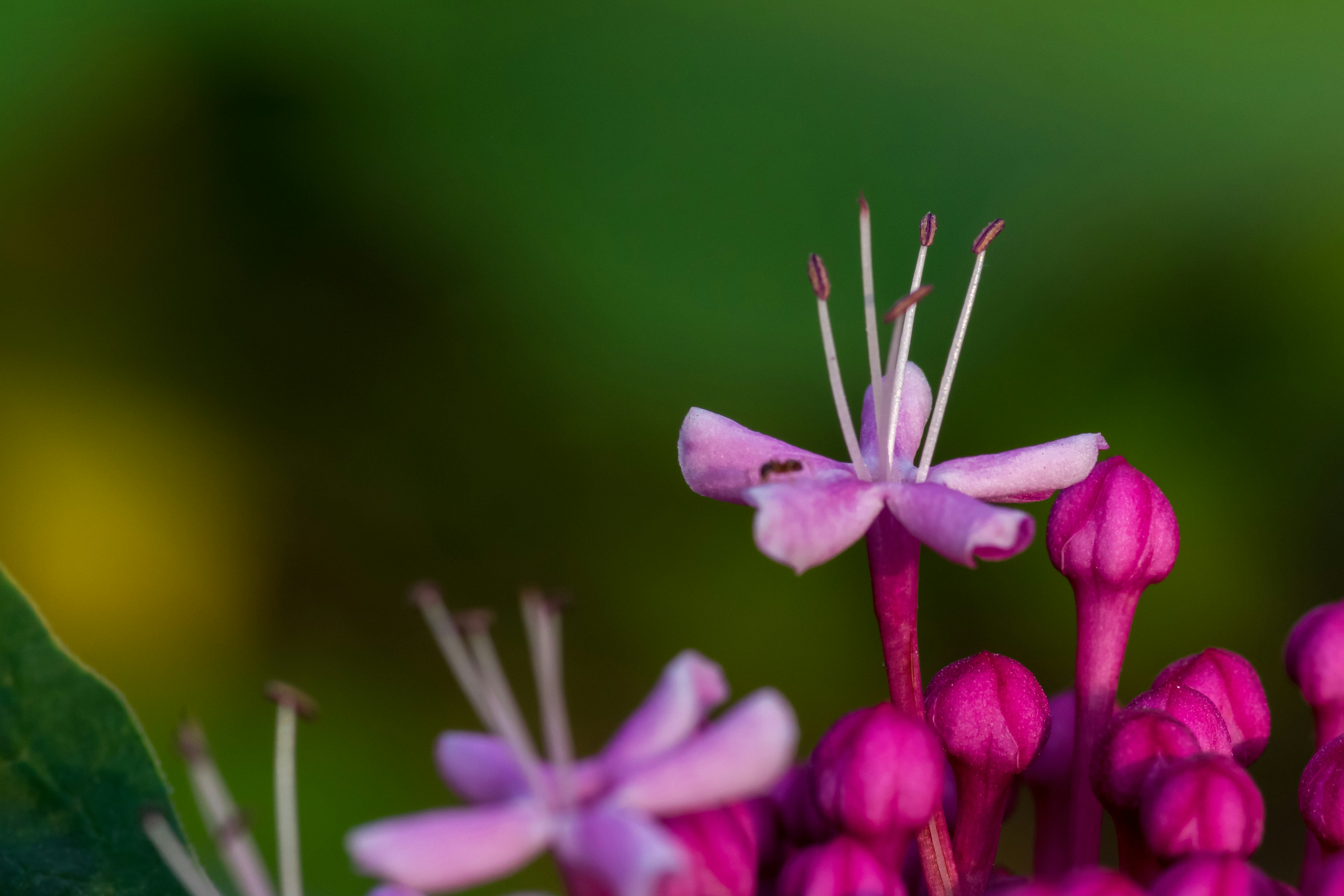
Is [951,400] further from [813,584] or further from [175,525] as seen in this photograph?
[175,525]

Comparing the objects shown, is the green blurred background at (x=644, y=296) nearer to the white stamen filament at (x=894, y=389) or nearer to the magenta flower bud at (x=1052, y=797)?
the magenta flower bud at (x=1052, y=797)

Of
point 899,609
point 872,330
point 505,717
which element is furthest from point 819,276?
point 505,717

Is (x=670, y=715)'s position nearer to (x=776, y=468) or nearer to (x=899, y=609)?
(x=776, y=468)

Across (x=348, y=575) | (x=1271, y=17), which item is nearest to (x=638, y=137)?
(x=348, y=575)

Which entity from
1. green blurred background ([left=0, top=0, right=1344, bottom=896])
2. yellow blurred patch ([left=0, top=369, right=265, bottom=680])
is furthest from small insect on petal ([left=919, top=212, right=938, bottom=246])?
yellow blurred patch ([left=0, top=369, right=265, bottom=680])

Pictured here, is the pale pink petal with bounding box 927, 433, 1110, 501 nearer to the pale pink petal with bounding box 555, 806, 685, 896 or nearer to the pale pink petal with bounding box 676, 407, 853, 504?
the pale pink petal with bounding box 676, 407, 853, 504

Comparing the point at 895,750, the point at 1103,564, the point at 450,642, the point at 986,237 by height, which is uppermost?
the point at 986,237

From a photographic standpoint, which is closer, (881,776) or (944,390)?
(881,776)

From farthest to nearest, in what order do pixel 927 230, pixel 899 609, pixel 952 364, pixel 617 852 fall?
1. pixel 927 230
2. pixel 952 364
3. pixel 899 609
4. pixel 617 852
